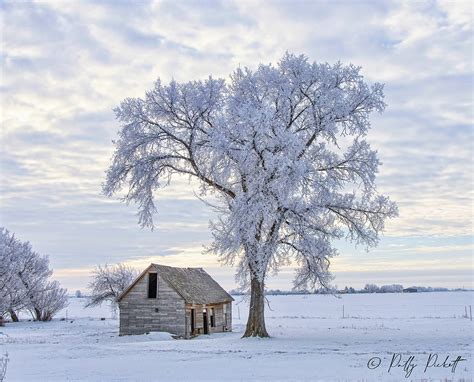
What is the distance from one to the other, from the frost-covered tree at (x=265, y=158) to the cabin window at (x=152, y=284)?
21.5 ft

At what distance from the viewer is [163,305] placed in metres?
39.3

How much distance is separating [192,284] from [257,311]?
1091 centimetres

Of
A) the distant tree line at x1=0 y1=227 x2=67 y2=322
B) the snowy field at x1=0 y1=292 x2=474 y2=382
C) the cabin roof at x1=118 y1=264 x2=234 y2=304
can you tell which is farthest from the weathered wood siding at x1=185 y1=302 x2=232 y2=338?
the distant tree line at x1=0 y1=227 x2=67 y2=322

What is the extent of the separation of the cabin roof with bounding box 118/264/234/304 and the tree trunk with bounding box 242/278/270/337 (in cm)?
693

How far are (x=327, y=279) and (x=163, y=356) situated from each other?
12.3 m

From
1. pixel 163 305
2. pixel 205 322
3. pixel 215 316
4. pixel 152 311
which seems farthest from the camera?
pixel 215 316

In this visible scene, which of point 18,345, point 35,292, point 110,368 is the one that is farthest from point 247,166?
point 35,292

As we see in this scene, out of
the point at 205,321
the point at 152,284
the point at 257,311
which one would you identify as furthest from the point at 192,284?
the point at 257,311

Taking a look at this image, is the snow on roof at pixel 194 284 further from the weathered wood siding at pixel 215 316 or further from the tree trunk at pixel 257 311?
the tree trunk at pixel 257 311

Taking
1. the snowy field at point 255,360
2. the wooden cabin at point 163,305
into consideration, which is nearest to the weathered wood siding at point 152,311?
the wooden cabin at point 163,305

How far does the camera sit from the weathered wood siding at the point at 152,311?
38.8 meters

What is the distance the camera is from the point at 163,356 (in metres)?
25.2

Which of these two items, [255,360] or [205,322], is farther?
[205,322]

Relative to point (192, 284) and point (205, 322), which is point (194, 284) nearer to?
point (192, 284)
